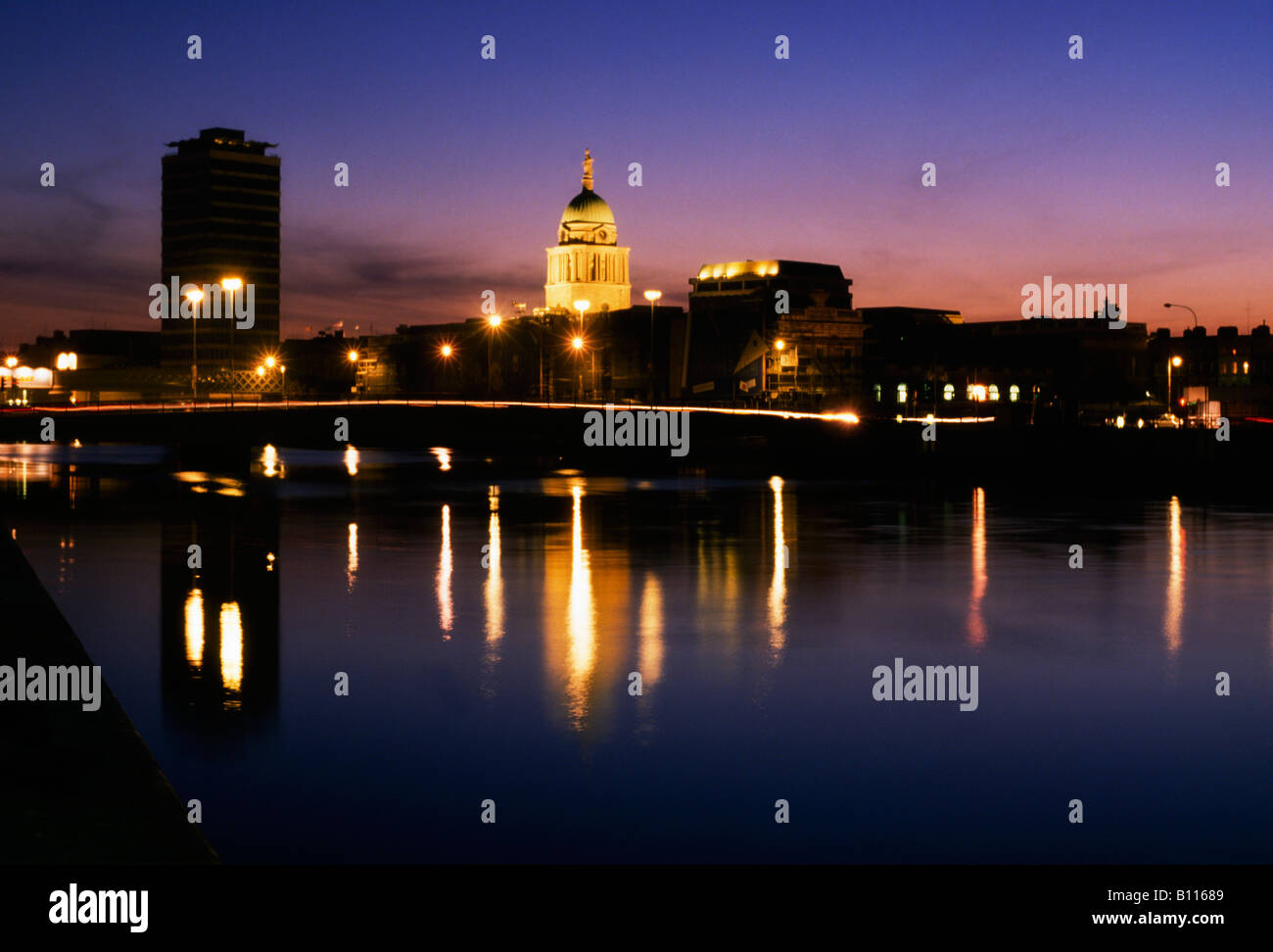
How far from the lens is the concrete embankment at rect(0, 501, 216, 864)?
1043 cm

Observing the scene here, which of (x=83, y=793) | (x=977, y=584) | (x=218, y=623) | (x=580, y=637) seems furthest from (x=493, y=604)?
(x=83, y=793)

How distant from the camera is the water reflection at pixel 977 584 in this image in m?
23.1

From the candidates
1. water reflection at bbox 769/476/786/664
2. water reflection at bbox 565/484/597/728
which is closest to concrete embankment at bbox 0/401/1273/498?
water reflection at bbox 769/476/786/664

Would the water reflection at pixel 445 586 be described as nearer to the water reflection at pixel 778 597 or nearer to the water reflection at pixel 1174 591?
the water reflection at pixel 778 597

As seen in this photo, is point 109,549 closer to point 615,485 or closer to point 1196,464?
point 615,485

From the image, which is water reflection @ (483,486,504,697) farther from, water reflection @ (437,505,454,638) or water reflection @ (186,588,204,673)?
water reflection @ (186,588,204,673)

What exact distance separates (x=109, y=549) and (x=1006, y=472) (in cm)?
5016
